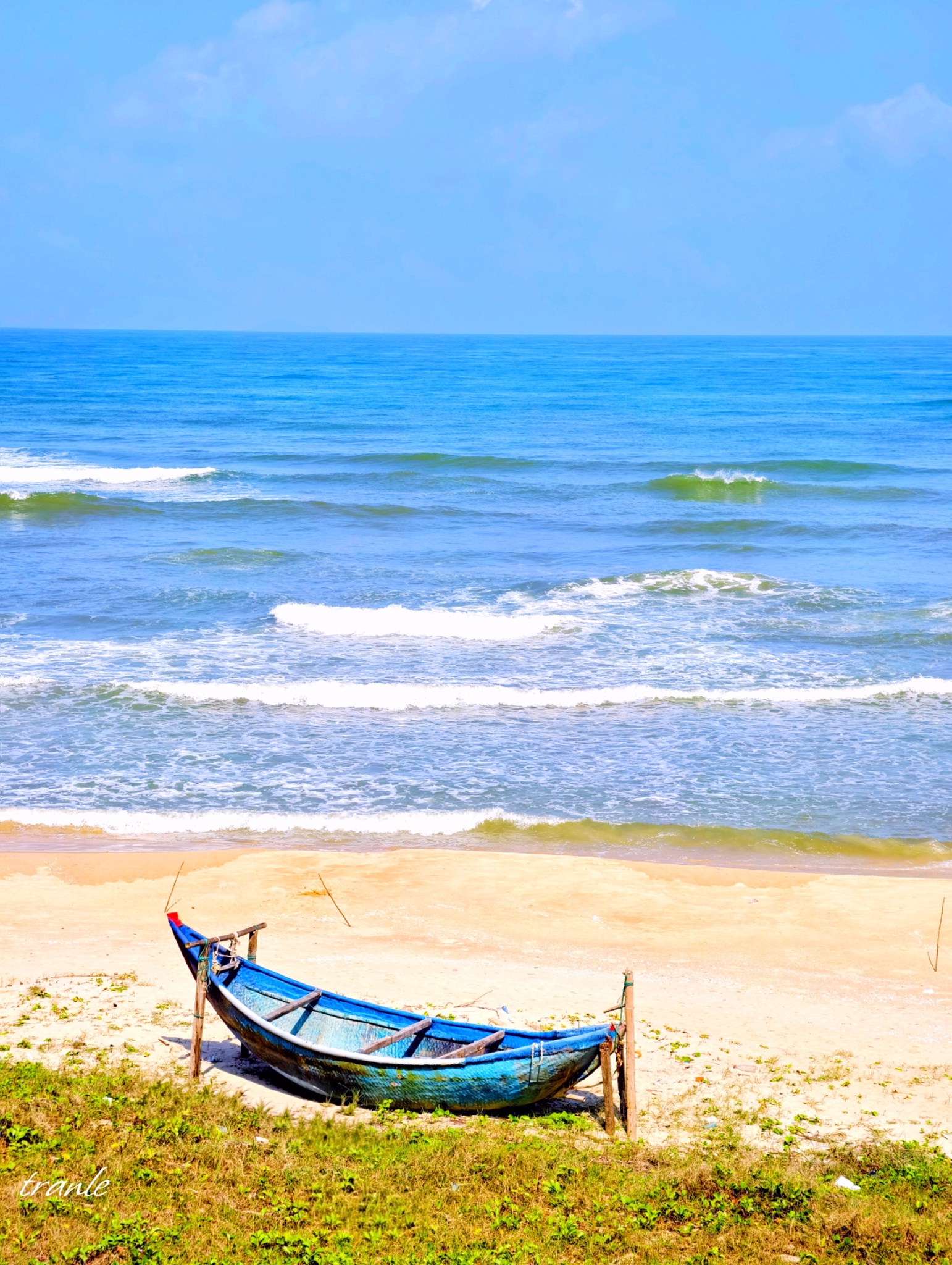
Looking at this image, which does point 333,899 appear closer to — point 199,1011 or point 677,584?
point 199,1011

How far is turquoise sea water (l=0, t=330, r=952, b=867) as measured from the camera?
582 inches

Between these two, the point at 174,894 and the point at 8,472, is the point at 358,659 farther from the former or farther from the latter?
the point at 8,472

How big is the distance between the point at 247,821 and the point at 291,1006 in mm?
5918

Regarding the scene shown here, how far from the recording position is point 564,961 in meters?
11.1

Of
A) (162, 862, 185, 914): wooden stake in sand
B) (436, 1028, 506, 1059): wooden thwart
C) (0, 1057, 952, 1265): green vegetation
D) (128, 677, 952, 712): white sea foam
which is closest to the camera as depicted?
(0, 1057, 952, 1265): green vegetation

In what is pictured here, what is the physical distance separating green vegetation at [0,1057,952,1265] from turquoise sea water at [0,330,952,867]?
244 inches

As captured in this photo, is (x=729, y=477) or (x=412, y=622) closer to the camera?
(x=412, y=622)

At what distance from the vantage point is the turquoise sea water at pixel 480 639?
1477 centimetres

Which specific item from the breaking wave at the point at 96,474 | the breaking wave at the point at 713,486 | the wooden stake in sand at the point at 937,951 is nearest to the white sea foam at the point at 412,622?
the wooden stake in sand at the point at 937,951

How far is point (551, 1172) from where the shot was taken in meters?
7.29

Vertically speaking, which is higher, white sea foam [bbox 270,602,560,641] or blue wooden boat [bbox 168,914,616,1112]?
white sea foam [bbox 270,602,560,641]

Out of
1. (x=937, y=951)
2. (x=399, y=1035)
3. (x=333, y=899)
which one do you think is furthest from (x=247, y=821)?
(x=937, y=951)

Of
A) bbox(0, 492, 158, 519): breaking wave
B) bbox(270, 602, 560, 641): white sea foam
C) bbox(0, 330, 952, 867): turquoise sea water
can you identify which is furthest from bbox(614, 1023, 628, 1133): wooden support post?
bbox(0, 492, 158, 519): breaking wave

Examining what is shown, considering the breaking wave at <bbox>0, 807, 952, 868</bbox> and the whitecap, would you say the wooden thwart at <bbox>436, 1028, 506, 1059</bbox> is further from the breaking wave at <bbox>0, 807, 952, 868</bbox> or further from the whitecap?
the whitecap
